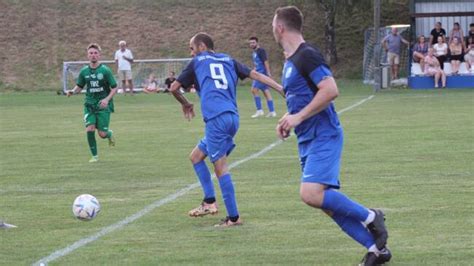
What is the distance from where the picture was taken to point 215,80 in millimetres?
10359

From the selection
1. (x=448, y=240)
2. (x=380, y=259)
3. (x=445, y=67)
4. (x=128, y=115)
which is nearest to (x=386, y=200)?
(x=448, y=240)

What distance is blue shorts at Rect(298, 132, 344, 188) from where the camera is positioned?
7.71 m

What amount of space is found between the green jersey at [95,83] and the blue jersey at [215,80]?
260 inches

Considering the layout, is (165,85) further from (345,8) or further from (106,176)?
(106,176)

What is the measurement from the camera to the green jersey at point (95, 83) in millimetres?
16906

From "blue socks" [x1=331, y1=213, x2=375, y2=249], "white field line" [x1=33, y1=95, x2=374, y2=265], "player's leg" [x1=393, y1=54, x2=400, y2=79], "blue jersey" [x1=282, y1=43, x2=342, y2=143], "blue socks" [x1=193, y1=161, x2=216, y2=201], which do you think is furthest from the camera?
"player's leg" [x1=393, y1=54, x2=400, y2=79]

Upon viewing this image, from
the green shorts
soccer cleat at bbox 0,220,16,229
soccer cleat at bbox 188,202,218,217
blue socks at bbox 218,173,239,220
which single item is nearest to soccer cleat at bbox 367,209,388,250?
blue socks at bbox 218,173,239,220

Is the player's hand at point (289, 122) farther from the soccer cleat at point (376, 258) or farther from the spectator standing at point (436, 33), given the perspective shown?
the spectator standing at point (436, 33)

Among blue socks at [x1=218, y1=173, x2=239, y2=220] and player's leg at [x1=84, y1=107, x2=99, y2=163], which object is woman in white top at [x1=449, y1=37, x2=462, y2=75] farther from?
blue socks at [x1=218, y1=173, x2=239, y2=220]

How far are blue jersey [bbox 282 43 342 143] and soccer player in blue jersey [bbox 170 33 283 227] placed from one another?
83.5 inches

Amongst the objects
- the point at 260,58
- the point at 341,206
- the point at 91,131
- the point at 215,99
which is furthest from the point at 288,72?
the point at 260,58

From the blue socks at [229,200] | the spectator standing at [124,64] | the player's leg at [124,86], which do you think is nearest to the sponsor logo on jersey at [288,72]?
the blue socks at [229,200]

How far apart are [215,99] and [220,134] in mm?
350

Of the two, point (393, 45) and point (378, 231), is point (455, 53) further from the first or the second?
point (378, 231)
